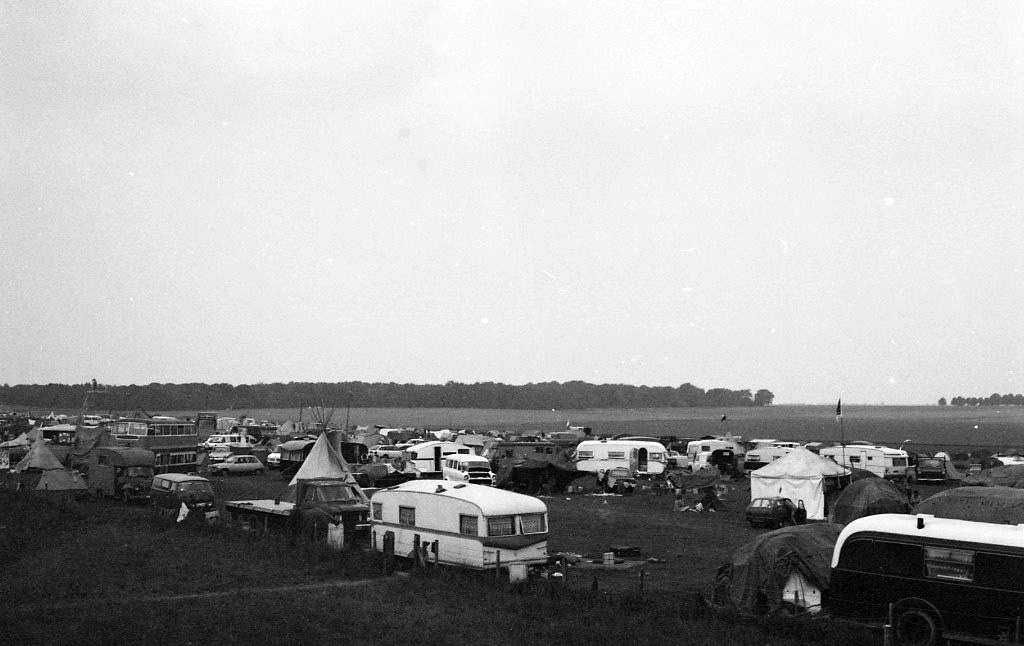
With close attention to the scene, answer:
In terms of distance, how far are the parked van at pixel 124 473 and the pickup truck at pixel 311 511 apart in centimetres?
916

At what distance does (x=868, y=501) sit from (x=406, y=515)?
14.9 m

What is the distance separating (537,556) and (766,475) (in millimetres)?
16546

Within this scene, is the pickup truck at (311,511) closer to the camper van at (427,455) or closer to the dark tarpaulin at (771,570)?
the dark tarpaulin at (771,570)

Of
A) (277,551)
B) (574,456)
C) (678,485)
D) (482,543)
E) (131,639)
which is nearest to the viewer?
(131,639)

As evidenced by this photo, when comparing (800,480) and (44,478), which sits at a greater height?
(800,480)

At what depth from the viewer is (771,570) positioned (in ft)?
53.8

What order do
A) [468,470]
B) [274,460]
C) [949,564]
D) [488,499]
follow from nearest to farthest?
[949,564]
[488,499]
[468,470]
[274,460]

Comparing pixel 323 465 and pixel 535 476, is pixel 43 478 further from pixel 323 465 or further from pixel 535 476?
pixel 535 476

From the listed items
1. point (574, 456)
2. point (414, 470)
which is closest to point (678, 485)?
point (574, 456)

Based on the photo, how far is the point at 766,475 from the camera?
32.9 m

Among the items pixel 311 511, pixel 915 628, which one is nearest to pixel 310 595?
pixel 311 511

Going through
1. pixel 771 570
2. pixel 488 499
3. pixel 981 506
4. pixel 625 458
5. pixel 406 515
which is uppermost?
pixel 488 499

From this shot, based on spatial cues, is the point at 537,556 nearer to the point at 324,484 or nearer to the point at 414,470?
the point at 324,484

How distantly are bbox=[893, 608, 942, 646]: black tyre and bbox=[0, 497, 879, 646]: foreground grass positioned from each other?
0.58 m
